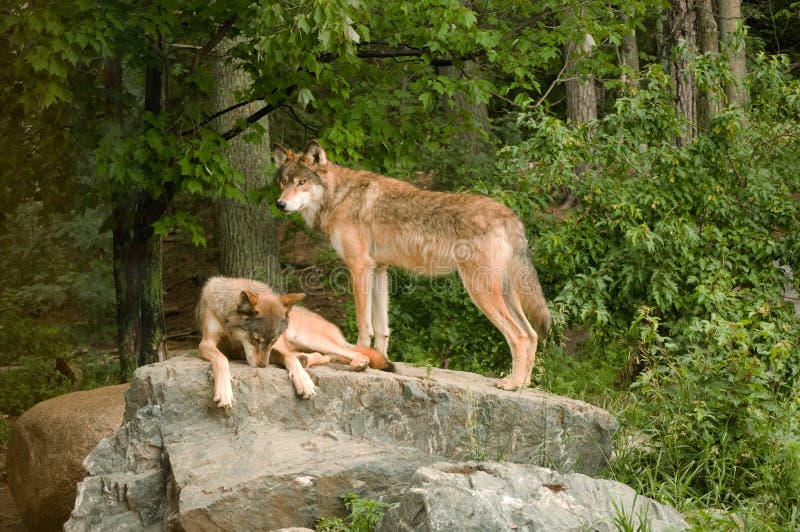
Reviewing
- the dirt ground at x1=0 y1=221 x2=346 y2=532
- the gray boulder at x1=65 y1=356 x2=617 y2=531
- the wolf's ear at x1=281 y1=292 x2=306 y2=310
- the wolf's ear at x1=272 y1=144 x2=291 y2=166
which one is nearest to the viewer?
the gray boulder at x1=65 y1=356 x2=617 y2=531

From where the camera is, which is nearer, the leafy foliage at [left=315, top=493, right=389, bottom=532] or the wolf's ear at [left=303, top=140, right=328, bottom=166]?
the leafy foliage at [left=315, top=493, right=389, bottom=532]

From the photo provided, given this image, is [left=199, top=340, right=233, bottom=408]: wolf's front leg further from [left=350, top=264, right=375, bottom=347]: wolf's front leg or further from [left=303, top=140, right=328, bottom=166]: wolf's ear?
[left=303, top=140, right=328, bottom=166]: wolf's ear

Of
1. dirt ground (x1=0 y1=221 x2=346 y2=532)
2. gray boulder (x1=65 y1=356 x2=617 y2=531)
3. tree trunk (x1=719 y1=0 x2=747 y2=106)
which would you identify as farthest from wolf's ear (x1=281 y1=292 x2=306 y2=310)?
tree trunk (x1=719 y1=0 x2=747 y2=106)

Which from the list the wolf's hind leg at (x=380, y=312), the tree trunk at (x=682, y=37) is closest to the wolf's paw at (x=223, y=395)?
the wolf's hind leg at (x=380, y=312)

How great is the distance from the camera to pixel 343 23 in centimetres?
694

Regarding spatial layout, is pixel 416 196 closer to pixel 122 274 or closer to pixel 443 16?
pixel 443 16

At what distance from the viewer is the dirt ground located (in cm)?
1317

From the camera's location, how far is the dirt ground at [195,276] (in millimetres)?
13172

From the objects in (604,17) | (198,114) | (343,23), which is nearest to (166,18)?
(198,114)

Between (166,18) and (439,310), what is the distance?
4612 mm

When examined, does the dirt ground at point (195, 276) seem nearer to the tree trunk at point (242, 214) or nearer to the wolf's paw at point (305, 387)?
the tree trunk at point (242, 214)

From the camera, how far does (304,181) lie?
7.96m

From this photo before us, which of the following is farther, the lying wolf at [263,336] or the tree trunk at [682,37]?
the tree trunk at [682,37]

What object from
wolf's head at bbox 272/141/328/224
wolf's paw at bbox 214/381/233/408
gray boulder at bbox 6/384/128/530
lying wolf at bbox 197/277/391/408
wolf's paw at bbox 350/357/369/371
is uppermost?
wolf's head at bbox 272/141/328/224
